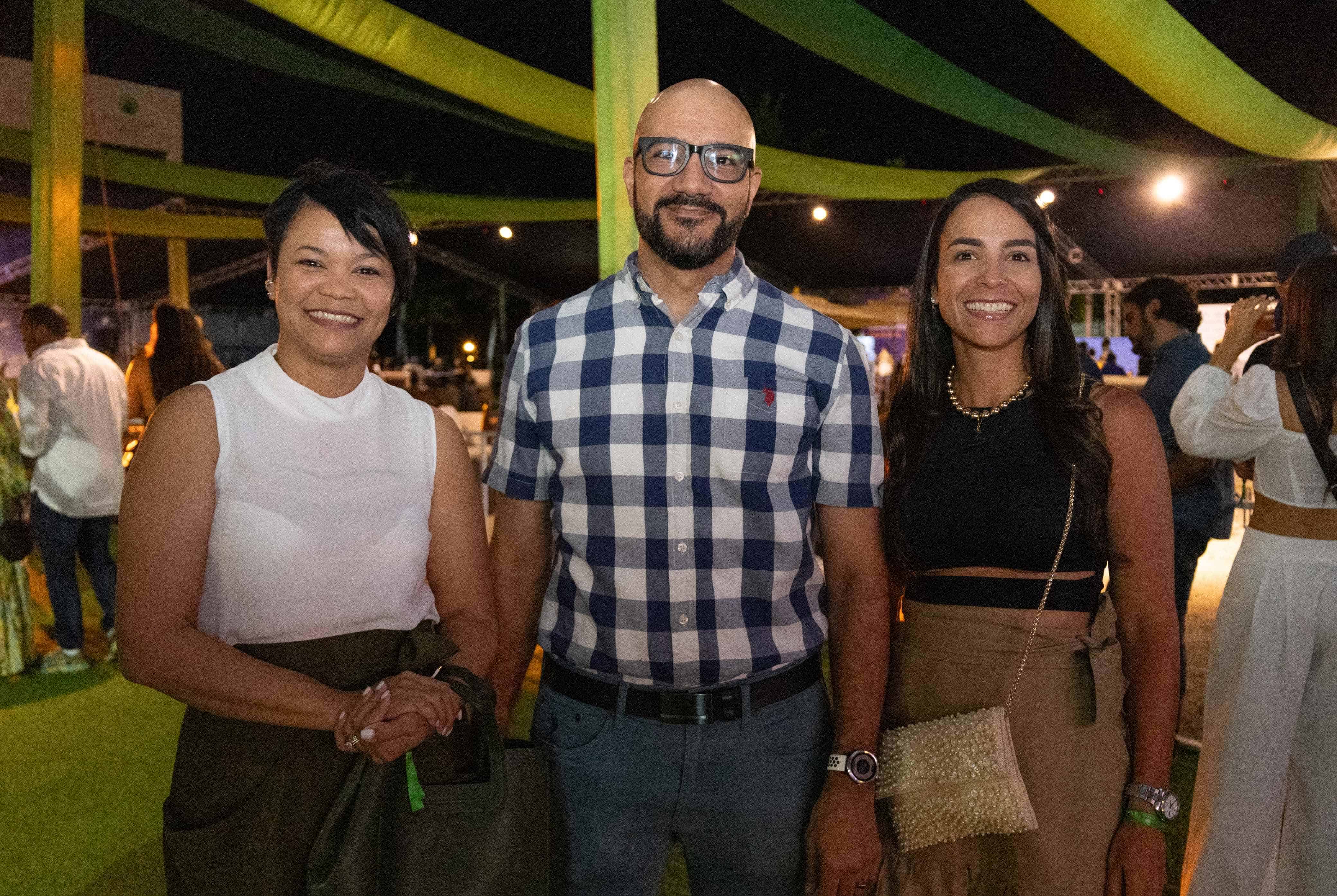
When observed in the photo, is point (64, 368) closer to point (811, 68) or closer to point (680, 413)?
point (680, 413)

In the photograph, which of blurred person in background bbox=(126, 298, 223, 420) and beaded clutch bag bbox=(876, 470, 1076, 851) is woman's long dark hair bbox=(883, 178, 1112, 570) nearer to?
beaded clutch bag bbox=(876, 470, 1076, 851)

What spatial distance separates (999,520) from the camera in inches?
62.7

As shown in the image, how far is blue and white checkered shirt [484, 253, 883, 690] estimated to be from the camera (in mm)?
1521

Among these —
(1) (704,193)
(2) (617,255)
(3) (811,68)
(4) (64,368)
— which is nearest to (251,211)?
(3) (811,68)

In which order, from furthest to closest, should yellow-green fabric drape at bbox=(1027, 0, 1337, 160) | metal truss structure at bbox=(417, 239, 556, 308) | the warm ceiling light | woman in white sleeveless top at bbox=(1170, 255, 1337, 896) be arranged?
1. metal truss structure at bbox=(417, 239, 556, 308)
2. the warm ceiling light
3. yellow-green fabric drape at bbox=(1027, 0, 1337, 160)
4. woman in white sleeveless top at bbox=(1170, 255, 1337, 896)

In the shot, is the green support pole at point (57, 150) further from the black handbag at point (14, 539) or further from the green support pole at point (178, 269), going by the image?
the green support pole at point (178, 269)

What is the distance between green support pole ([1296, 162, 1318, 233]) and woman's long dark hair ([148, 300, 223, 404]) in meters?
10.3

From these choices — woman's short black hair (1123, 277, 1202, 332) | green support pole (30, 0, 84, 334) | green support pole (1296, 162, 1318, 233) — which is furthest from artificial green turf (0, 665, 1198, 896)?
green support pole (1296, 162, 1318, 233)

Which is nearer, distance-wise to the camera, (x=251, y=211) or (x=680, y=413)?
(x=680, y=413)

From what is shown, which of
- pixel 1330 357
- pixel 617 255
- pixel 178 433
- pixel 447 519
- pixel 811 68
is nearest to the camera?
pixel 178 433

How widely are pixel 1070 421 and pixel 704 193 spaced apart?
719 mm

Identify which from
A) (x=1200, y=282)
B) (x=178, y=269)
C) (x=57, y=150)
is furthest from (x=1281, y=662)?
(x=178, y=269)

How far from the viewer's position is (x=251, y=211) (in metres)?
14.8

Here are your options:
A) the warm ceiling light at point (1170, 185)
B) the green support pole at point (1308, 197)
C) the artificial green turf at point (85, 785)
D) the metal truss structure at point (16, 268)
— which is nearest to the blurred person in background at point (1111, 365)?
the green support pole at point (1308, 197)
